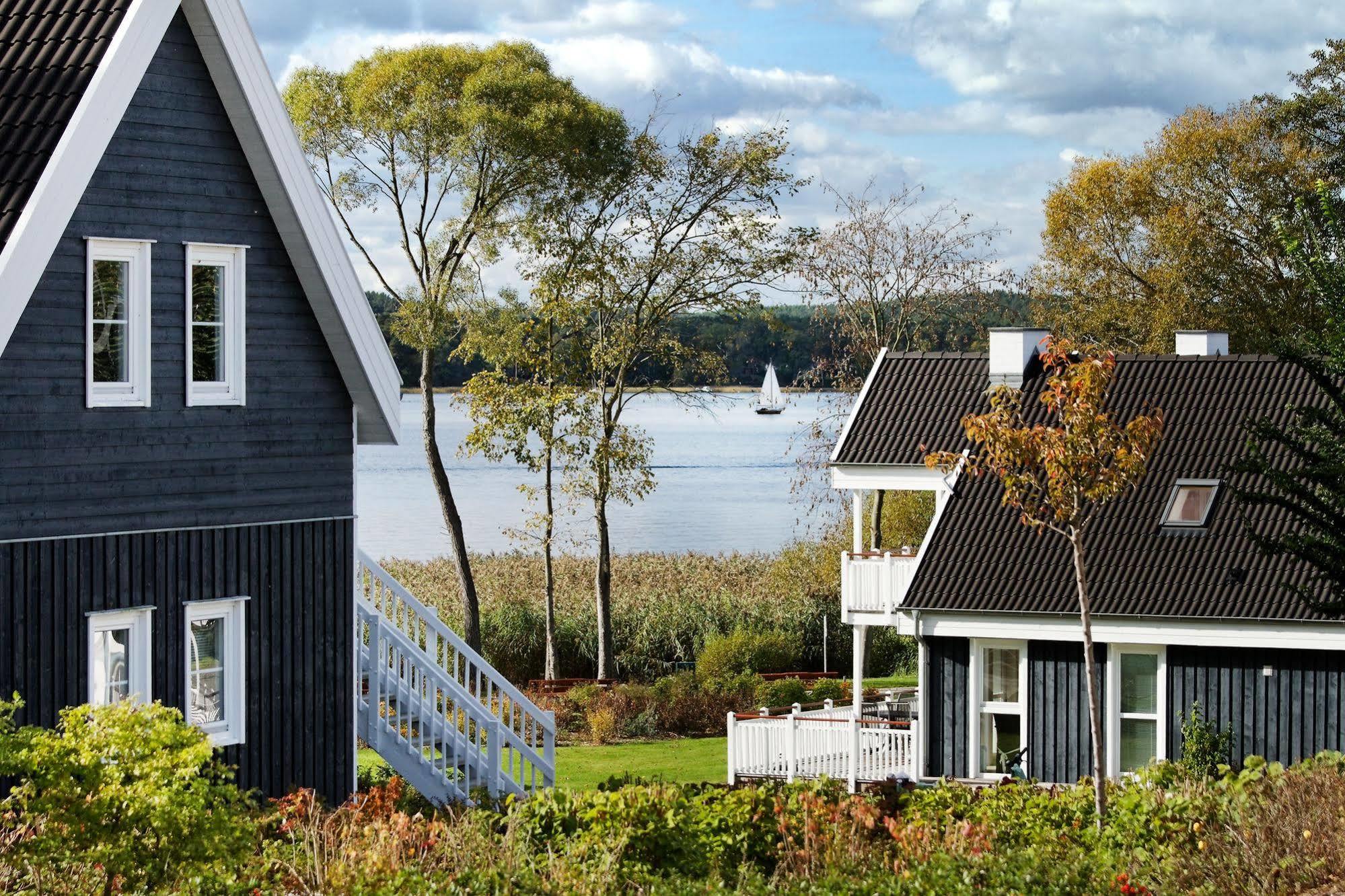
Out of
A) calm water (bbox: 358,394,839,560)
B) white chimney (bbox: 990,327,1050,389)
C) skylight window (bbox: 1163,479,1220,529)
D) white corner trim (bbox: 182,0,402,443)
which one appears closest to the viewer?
white corner trim (bbox: 182,0,402,443)

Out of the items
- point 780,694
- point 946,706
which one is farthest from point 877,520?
point 946,706

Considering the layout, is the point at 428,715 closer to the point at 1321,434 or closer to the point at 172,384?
the point at 172,384

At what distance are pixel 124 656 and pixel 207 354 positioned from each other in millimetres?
2917

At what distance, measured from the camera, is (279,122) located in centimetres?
1605

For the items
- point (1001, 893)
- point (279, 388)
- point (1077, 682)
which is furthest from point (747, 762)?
point (1001, 893)

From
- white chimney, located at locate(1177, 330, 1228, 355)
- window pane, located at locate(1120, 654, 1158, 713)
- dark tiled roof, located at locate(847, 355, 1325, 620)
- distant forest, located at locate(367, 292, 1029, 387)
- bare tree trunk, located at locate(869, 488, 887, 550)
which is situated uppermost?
distant forest, located at locate(367, 292, 1029, 387)

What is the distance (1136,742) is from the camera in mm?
21281

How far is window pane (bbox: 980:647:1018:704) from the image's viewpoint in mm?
21953

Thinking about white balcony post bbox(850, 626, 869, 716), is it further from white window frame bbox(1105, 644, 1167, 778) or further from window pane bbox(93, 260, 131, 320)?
window pane bbox(93, 260, 131, 320)

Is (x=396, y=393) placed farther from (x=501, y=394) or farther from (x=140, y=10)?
(x=501, y=394)

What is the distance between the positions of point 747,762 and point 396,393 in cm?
823

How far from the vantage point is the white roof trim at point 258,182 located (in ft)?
45.4

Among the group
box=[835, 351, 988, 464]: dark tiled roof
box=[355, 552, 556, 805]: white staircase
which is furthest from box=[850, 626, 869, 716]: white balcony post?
box=[355, 552, 556, 805]: white staircase

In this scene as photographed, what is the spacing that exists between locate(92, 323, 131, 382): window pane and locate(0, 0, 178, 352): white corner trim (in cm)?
92
